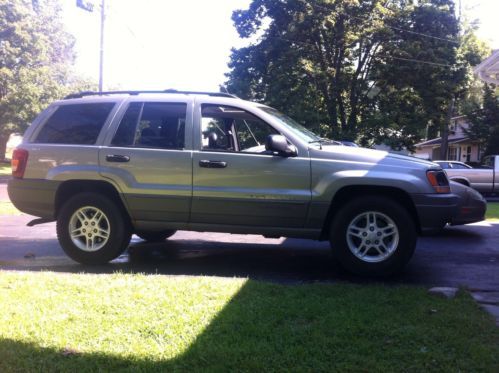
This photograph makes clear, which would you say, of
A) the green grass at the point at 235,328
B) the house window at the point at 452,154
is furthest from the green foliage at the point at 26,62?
the house window at the point at 452,154

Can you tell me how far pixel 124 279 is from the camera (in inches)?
185

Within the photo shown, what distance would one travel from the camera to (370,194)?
5172 millimetres

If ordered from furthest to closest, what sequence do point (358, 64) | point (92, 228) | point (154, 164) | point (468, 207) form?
point (358, 64) < point (468, 207) < point (92, 228) < point (154, 164)

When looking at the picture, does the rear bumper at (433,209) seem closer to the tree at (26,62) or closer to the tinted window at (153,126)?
the tinted window at (153,126)

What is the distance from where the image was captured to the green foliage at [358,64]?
73.5 ft

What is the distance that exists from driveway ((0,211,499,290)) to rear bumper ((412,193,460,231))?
64 cm

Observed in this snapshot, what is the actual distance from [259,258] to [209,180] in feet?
4.67

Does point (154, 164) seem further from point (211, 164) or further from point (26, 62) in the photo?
point (26, 62)

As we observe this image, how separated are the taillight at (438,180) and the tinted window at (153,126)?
2.80 meters

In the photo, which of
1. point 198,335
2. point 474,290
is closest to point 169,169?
point 198,335

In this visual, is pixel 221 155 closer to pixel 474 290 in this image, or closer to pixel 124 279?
pixel 124 279

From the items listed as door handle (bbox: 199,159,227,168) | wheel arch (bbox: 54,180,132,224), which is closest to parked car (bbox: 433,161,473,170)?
door handle (bbox: 199,159,227,168)

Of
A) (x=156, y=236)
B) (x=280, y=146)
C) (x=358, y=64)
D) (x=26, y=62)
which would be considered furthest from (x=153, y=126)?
(x=26, y=62)

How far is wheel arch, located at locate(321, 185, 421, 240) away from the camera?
16.9 ft
